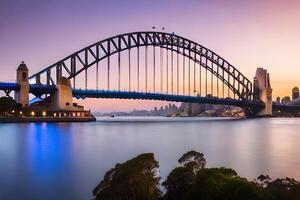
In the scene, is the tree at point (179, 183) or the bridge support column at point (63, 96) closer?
the tree at point (179, 183)

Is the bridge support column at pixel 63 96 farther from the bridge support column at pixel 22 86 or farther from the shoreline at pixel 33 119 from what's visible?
the bridge support column at pixel 22 86

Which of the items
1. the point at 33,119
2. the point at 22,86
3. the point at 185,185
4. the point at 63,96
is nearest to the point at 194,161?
the point at 185,185

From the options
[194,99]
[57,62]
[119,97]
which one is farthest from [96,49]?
[194,99]

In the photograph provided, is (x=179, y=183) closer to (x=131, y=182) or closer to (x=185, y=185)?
(x=185, y=185)

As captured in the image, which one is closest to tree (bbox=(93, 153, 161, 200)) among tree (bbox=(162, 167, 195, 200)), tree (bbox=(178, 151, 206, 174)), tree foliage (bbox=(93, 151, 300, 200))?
tree foliage (bbox=(93, 151, 300, 200))

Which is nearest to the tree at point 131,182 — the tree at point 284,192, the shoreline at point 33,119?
the tree at point 284,192

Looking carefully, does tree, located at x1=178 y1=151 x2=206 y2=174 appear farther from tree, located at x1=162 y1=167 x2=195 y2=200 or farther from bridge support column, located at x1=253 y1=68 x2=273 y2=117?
bridge support column, located at x1=253 y1=68 x2=273 y2=117
